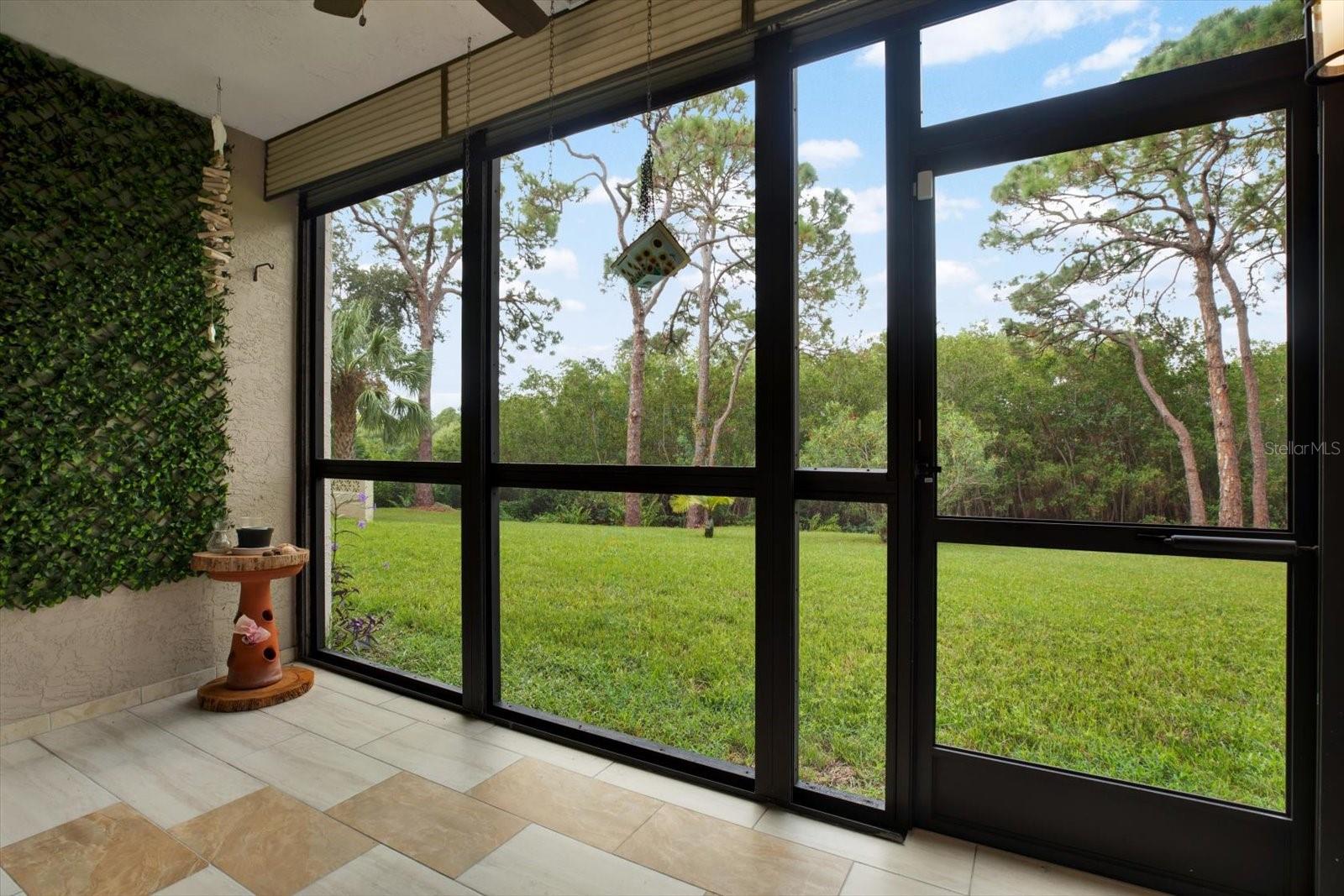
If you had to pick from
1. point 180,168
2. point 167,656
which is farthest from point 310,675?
point 180,168

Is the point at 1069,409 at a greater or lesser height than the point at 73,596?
greater

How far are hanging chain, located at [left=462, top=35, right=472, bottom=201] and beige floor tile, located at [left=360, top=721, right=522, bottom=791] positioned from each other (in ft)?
7.66

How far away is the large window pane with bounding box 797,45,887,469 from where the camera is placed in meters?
2.07

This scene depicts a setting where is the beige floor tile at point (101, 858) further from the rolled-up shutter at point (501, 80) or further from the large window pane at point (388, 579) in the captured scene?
the rolled-up shutter at point (501, 80)

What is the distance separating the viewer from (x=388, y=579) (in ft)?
12.2

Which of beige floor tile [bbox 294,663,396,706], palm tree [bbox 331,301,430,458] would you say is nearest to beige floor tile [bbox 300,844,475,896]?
beige floor tile [bbox 294,663,396,706]

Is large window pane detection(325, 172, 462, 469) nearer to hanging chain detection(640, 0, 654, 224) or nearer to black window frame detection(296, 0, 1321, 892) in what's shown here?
black window frame detection(296, 0, 1321, 892)

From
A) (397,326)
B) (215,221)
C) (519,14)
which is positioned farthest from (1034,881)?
(215,221)

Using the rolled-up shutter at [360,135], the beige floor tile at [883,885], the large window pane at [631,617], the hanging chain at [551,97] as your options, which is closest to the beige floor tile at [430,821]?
the large window pane at [631,617]

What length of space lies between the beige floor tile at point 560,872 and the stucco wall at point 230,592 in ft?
7.60

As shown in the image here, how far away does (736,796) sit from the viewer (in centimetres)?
219

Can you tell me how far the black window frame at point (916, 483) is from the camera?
158 centimetres

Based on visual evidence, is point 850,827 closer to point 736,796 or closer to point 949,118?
point 736,796

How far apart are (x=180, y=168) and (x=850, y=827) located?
13.3 feet
